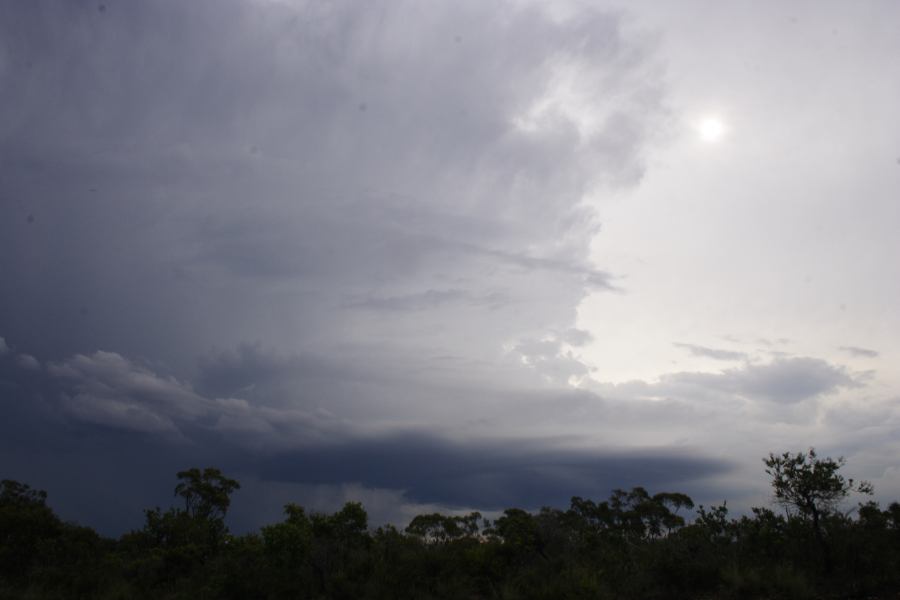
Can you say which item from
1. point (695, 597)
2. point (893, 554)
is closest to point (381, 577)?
point (695, 597)

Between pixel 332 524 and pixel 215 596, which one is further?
pixel 332 524

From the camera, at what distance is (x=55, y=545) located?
2992cm

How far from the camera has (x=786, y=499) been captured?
2478cm

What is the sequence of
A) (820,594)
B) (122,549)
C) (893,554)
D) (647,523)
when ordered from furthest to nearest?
(647,523) → (122,549) → (893,554) → (820,594)

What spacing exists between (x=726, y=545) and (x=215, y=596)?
72.2 feet

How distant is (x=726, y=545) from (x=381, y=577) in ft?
50.3

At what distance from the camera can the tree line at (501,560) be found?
2142 cm

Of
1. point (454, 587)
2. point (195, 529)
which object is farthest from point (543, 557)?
point (195, 529)

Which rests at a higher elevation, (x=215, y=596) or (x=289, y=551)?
(x=289, y=551)

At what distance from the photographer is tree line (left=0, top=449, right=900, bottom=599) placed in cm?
2142

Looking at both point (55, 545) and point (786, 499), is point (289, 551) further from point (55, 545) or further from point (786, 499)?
point (786, 499)

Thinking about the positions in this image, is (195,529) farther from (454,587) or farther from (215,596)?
(454,587)

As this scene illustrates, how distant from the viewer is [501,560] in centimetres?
2566

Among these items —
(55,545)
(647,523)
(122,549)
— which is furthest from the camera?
(647,523)
